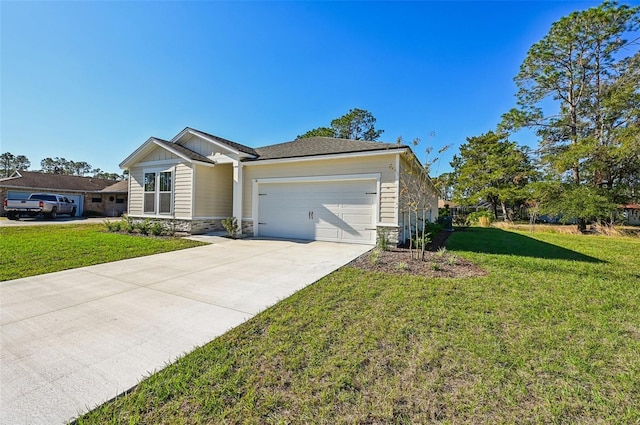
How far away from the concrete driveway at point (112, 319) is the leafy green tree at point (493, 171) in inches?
878

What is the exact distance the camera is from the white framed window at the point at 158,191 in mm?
11250

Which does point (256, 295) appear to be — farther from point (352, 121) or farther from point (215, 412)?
point (352, 121)

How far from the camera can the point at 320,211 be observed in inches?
370

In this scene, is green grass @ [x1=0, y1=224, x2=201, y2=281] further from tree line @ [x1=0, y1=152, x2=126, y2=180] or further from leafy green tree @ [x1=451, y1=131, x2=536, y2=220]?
tree line @ [x1=0, y1=152, x2=126, y2=180]

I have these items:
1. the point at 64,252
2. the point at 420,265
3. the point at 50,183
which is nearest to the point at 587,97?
the point at 420,265

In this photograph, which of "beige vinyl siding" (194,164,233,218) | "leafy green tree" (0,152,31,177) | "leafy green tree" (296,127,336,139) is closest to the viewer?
"beige vinyl siding" (194,164,233,218)

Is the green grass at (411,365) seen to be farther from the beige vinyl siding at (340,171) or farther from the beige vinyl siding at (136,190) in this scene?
the beige vinyl siding at (136,190)

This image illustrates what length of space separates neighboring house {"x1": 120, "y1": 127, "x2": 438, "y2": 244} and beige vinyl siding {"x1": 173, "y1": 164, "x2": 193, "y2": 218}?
0.14ft

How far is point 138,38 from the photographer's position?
8.91m

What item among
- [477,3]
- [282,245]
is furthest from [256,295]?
[477,3]

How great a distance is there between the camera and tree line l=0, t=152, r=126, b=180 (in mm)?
55834

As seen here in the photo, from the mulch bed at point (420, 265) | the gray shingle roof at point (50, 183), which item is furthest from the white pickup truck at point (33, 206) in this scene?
the mulch bed at point (420, 265)

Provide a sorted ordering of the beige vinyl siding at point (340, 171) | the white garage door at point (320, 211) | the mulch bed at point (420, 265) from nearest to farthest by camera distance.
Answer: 1. the mulch bed at point (420, 265)
2. the beige vinyl siding at point (340, 171)
3. the white garage door at point (320, 211)

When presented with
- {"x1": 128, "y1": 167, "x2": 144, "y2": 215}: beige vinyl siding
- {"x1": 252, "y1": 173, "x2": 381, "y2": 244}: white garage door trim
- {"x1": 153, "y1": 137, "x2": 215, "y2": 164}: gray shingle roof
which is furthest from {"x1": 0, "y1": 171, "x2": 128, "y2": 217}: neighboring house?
{"x1": 252, "y1": 173, "x2": 381, "y2": 244}: white garage door trim
